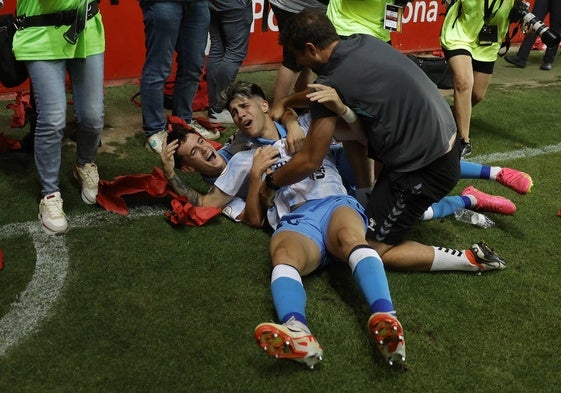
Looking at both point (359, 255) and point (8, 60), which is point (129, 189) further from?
point (359, 255)

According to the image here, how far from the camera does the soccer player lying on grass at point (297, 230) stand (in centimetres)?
Answer: 255

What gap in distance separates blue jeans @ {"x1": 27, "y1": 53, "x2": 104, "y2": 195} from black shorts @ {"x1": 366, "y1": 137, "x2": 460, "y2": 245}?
5.38 feet

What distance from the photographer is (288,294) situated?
2.85 meters

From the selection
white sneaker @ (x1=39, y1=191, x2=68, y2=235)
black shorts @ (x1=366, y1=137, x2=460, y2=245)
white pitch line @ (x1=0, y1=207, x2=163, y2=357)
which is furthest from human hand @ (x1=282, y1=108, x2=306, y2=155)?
white sneaker @ (x1=39, y1=191, x2=68, y2=235)

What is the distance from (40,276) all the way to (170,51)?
196 centimetres

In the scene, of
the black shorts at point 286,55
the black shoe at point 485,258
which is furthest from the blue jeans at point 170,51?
the black shoe at point 485,258

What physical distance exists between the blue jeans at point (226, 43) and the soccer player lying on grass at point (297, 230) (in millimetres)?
1616

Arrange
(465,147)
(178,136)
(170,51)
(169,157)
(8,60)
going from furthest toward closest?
1. (465,147)
2. (170,51)
3. (178,136)
4. (169,157)
5. (8,60)

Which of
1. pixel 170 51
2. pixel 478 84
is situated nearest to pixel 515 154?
pixel 478 84

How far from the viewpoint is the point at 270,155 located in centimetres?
363

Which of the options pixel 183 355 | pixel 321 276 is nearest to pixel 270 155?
pixel 321 276

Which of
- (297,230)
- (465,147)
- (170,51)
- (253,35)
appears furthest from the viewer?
(253,35)

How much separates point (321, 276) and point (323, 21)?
4.03ft

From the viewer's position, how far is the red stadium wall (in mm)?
6395
